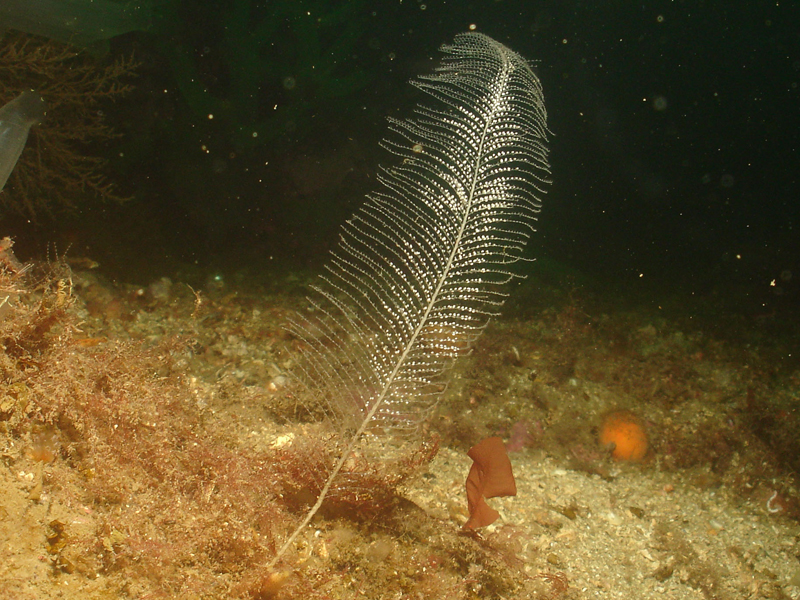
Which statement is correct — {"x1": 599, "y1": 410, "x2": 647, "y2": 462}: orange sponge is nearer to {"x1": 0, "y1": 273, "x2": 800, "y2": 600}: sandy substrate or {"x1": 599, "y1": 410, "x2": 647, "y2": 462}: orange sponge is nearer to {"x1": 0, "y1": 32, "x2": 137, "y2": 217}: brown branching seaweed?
{"x1": 0, "y1": 273, "x2": 800, "y2": 600}: sandy substrate

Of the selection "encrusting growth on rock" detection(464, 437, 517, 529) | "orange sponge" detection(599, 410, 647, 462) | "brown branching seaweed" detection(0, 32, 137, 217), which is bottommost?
"orange sponge" detection(599, 410, 647, 462)

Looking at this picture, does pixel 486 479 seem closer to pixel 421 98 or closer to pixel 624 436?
pixel 624 436

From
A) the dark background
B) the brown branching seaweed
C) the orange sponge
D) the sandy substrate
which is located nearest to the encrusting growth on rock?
the sandy substrate

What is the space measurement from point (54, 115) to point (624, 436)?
6930 mm

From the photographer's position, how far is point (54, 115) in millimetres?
4539

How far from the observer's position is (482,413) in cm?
402

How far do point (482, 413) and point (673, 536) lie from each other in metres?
1.70

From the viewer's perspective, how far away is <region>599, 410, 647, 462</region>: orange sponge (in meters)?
4.00

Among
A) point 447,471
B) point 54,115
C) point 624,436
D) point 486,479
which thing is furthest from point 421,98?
point 486,479

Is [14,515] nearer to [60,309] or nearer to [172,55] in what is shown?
[60,309]

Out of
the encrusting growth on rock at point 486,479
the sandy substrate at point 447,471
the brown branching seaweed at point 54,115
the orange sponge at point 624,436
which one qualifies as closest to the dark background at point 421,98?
the brown branching seaweed at point 54,115

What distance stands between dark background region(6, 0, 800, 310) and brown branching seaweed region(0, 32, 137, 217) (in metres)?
0.39

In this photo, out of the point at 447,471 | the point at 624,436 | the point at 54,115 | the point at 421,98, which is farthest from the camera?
the point at 421,98

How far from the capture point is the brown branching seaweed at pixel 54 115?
4.01 m
